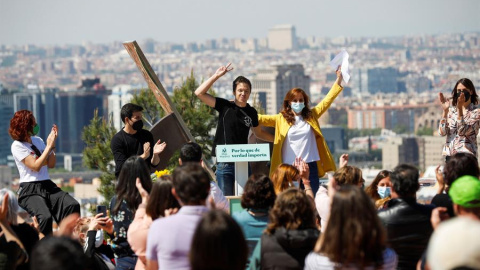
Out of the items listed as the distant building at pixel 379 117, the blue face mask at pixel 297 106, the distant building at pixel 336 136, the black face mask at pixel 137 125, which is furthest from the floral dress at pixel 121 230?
the distant building at pixel 379 117

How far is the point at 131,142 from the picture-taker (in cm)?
792

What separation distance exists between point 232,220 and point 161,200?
1168mm

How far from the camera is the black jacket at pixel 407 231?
5594 mm

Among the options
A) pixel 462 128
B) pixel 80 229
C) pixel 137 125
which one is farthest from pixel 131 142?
pixel 462 128

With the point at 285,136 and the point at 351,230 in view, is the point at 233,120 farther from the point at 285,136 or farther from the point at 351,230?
the point at 351,230

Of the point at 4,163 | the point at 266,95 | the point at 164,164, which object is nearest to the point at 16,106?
the point at 4,163

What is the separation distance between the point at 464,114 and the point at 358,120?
572 ft

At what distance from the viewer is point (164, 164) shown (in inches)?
363

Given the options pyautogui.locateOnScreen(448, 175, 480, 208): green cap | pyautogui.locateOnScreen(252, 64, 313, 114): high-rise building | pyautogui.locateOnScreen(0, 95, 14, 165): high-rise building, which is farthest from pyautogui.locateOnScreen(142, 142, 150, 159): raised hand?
pyautogui.locateOnScreen(252, 64, 313, 114): high-rise building

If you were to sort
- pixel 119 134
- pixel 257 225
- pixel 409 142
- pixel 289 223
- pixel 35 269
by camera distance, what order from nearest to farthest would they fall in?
pixel 35 269 → pixel 289 223 → pixel 257 225 → pixel 119 134 → pixel 409 142

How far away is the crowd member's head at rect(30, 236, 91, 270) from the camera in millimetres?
4305

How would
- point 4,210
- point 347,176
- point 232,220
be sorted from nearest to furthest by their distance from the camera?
point 232,220 < point 4,210 < point 347,176

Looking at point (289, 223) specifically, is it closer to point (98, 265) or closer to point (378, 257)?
point (378, 257)

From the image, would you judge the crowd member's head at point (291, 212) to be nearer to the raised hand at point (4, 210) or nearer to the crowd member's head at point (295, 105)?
the raised hand at point (4, 210)
